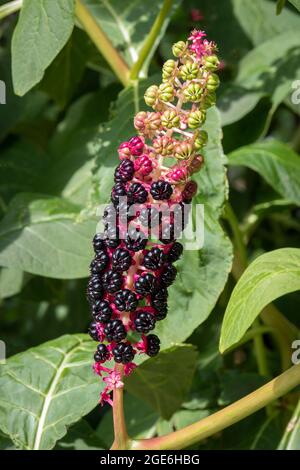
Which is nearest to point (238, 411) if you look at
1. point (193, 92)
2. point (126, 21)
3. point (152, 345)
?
point (152, 345)

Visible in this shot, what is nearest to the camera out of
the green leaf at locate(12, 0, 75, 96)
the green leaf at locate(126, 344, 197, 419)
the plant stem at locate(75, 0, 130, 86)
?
the green leaf at locate(12, 0, 75, 96)

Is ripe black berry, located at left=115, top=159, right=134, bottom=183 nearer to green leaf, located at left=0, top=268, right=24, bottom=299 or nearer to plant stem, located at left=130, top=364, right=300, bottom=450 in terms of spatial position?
plant stem, located at left=130, top=364, right=300, bottom=450

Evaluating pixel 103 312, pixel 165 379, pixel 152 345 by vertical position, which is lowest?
pixel 165 379

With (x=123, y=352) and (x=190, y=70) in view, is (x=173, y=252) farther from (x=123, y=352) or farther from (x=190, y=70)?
(x=190, y=70)

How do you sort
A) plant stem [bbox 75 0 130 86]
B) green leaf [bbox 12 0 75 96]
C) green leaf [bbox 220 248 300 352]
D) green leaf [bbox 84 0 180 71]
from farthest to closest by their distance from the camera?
green leaf [bbox 84 0 180 71] → plant stem [bbox 75 0 130 86] → green leaf [bbox 12 0 75 96] → green leaf [bbox 220 248 300 352]

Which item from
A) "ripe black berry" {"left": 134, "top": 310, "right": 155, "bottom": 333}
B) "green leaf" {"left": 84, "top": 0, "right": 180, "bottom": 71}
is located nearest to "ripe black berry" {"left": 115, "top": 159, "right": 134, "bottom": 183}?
"ripe black berry" {"left": 134, "top": 310, "right": 155, "bottom": 333}

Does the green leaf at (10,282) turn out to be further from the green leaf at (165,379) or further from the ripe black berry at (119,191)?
the ripe black berry at (119,191)
